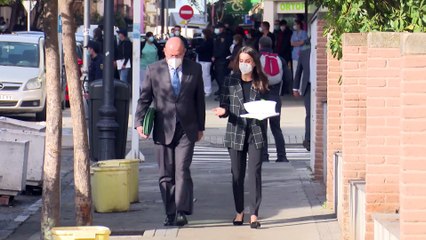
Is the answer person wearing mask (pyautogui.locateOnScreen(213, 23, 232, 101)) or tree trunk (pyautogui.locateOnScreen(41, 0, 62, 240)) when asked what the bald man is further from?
person wearing mask (pyautogui.locateOnScreen(213, 23, 232, 101))

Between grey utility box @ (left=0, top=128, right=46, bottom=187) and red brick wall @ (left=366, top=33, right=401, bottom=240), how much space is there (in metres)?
5.48

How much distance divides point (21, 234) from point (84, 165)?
1807 millimetres

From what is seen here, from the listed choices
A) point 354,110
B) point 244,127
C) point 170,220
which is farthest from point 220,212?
point 354,110

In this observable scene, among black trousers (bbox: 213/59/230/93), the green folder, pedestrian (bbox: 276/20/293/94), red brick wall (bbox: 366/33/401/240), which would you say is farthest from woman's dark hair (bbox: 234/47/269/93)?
pedestrian (bbox: 276/20/293/94)

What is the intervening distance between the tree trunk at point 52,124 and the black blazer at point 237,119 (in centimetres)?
245

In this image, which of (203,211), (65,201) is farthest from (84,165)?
(65,201)

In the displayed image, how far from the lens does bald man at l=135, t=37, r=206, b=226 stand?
1085 centimetres

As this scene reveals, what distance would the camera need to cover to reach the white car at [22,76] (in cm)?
2352

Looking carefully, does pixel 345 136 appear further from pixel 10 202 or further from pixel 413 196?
pixel 10 202

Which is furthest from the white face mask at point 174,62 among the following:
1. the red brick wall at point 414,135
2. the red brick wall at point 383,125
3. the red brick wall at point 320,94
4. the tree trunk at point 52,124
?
the red brick wall at point 414,135

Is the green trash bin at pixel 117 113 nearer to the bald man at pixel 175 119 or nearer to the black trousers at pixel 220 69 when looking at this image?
the bald man at pixel 175 119

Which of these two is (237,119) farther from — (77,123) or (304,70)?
(304,70)

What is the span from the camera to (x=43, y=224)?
29.0 ft

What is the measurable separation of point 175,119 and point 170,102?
183mm
